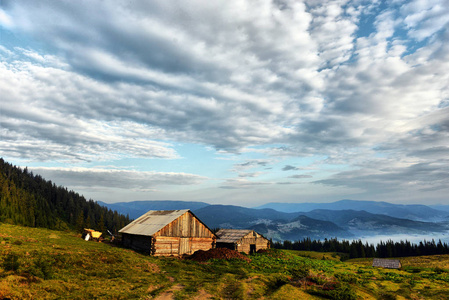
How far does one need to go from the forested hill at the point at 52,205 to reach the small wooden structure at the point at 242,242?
251 ft

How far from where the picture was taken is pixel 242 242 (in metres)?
58.1

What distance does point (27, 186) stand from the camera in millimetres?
161875

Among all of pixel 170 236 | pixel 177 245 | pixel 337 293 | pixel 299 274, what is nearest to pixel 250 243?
pixel 177 245

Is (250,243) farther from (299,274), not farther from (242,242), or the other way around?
(299,274)

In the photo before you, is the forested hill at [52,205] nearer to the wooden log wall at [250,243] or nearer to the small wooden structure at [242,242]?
the small wooden structure at [242,242]

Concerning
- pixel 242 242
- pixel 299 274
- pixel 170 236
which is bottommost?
pixel 242 242

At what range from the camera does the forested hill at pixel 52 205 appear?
120438mm

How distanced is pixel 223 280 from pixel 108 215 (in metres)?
166

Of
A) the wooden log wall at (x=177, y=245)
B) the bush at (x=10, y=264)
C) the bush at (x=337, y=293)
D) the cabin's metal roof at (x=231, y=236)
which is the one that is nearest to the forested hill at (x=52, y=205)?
the cabin's metal roof at (x=231, y=236)

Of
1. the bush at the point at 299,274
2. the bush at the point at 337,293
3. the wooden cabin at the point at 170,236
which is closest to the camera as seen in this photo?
the bush at the point at 337,293

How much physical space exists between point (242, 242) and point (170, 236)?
22177 millimetres

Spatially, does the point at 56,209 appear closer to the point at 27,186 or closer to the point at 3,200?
the point at 27,186

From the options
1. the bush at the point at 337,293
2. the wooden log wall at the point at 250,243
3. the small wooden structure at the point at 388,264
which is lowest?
the small wooden structure at the point at 388,264

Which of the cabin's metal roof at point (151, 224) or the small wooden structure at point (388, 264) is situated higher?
the cabin's metal roof at point (151, 224)
